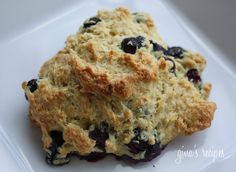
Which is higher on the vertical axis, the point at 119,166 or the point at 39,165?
the point at 39,165

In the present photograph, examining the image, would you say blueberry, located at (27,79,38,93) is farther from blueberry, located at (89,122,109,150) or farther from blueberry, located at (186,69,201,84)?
blueberry, located at (186,69,201,84)

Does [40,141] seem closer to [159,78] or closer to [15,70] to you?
[15,70]

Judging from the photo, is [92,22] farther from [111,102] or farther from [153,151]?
[153,151]

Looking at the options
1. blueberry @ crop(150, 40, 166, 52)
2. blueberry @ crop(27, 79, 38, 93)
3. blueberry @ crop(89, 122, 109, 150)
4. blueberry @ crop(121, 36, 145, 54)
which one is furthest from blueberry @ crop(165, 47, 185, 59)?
blueberry @ crop(27, 79, 38, 93)

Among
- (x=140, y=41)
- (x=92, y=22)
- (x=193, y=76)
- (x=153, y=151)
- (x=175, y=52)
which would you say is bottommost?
(x=153, y=151)

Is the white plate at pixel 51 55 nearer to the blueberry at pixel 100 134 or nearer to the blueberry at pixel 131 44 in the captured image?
the blueberry at pixel 100 134

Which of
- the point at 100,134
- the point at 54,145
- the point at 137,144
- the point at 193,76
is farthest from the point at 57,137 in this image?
the point at 193,76

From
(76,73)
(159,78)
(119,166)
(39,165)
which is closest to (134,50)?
(159,78)
